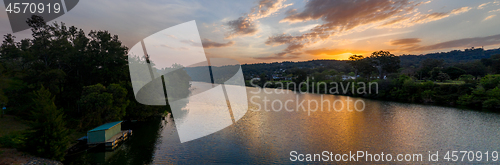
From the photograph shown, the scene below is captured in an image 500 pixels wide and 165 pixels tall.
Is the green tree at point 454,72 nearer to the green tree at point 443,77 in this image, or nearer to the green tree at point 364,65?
the green tree at point 443,77

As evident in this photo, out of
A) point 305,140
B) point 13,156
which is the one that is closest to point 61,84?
point 13,156

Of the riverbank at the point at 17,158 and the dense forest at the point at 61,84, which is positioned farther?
the dense forest at the point at 61,84

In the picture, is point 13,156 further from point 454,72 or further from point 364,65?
point 364,65

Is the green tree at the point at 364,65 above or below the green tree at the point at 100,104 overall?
above

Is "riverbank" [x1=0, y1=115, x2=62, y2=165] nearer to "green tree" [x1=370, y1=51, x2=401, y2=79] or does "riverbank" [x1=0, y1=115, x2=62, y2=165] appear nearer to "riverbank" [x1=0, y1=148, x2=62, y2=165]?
"riverbank" [x1=0, y1=148, x2=62, y2=165]

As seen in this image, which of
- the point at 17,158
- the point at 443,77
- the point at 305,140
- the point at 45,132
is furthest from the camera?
the point at 443,77

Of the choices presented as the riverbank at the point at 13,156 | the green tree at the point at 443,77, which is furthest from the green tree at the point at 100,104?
the green tree at the point at 443,77

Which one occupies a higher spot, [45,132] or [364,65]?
[364,65]

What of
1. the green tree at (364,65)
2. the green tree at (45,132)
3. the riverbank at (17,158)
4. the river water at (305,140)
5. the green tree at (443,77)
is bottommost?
the river water at (305,140)
